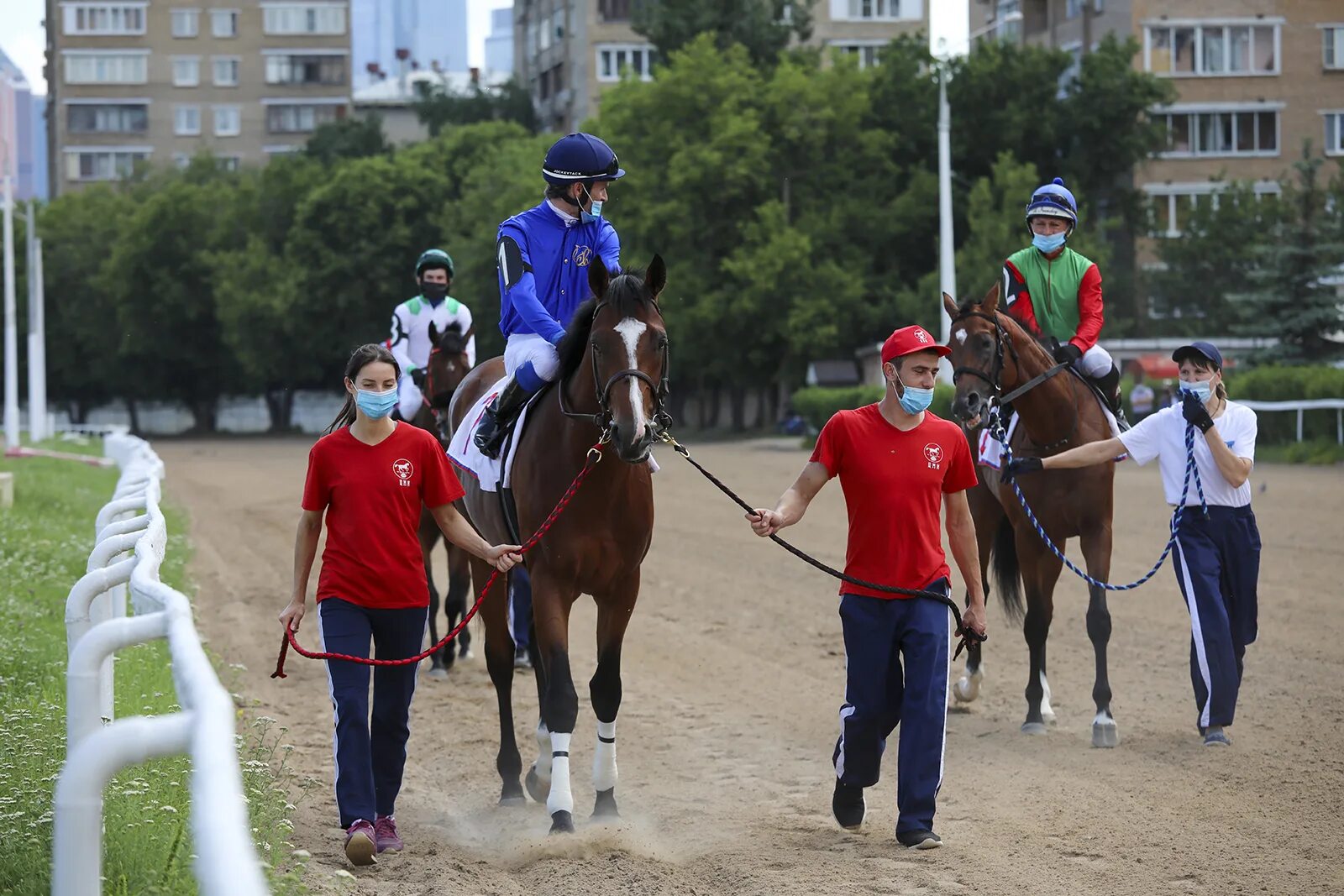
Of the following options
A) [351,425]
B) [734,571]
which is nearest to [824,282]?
[734,571]

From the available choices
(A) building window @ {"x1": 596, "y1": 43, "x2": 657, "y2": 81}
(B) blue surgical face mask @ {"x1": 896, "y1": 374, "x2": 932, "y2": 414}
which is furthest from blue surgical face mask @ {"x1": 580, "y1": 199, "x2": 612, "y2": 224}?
(A) building window @ {"x1": 596, "y1": 43, "x2": 657, "y2": 81}

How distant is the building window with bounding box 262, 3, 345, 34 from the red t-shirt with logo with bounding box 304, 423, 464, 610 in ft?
322

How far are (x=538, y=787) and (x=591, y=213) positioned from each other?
2657 mm

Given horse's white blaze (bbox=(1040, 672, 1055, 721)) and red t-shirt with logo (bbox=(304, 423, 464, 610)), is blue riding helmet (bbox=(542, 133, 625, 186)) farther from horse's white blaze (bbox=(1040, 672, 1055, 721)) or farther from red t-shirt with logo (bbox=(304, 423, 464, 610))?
horse's white blaze (bbox=(1040, 672, 1055, 721))

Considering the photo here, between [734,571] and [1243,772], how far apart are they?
864 centimetres

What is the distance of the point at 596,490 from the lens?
7105mm

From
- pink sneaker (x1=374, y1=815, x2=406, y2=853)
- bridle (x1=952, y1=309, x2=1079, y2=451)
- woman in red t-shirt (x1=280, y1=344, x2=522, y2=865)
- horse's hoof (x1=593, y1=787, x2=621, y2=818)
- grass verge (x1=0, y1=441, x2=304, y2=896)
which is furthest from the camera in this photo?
A: bridle (x1=952, y1=309, x2=1079, y2=451)

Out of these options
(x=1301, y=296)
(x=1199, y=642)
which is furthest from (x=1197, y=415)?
(x=1301, y=296)

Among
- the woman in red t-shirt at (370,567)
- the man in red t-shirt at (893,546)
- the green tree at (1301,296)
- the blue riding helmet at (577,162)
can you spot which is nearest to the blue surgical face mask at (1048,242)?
the blue riding helmet at (577,162)

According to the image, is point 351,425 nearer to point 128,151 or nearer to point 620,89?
point 620,89

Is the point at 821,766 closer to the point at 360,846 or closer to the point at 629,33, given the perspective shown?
the point at 360,846

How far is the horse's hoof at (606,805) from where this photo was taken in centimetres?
705

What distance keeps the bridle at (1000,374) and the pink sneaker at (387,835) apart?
3946 mm

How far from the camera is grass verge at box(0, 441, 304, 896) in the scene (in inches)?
199
